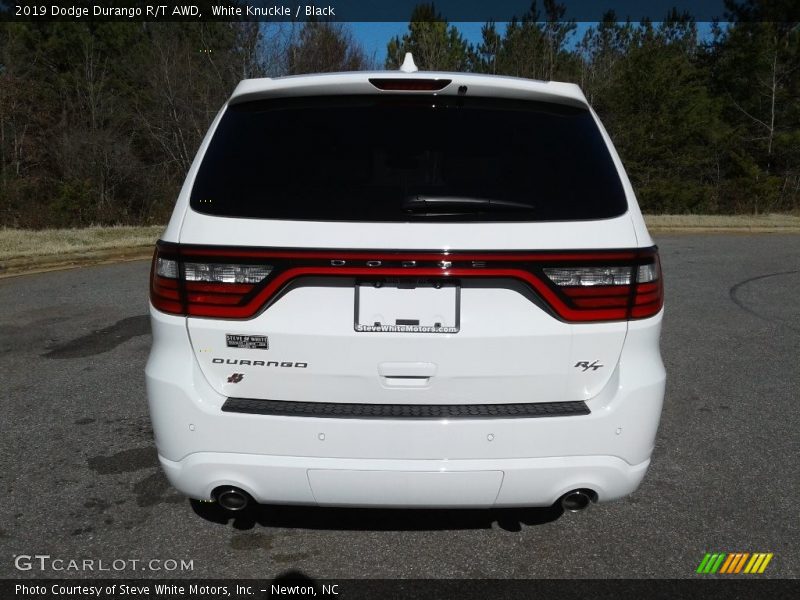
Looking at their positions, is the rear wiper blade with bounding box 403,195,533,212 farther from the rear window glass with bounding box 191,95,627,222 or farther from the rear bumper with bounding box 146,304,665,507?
the rear bumper with bounding box 146,304,665,507

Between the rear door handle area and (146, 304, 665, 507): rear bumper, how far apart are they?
0.13 m

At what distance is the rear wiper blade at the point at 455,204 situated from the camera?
2.29m

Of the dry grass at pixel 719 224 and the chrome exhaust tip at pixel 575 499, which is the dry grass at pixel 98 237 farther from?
the chrome exhaust tip at pixel 575 499

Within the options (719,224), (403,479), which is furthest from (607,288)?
(719,224)

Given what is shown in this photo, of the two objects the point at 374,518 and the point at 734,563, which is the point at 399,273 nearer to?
the point at 374,518

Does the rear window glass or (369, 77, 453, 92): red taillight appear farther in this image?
(369, 77, 453, 92): red taillight

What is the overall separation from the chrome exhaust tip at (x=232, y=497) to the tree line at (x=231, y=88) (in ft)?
73.6

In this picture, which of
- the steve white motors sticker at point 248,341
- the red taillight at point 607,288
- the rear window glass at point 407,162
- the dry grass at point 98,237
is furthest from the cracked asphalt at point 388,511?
the dry grass at point 98,237

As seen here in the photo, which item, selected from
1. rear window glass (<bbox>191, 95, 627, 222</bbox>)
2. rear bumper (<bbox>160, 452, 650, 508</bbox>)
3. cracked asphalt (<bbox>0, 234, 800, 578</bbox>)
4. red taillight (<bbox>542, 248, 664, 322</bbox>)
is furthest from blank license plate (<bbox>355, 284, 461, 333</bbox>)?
cracked asphalt (<bbox>0, 234, 800, 578</bbox>)

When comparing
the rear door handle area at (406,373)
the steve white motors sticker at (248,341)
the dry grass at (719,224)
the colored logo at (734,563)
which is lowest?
→ the dry grass at (719,224)

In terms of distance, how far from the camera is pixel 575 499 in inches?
96.6

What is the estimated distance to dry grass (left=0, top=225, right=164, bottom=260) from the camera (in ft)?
33.7
